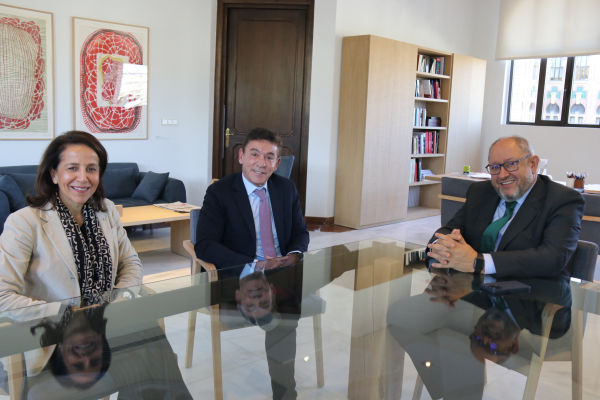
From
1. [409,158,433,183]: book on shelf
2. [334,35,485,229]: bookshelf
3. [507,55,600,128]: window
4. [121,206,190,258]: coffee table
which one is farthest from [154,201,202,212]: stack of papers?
[507,55,600,128]: window

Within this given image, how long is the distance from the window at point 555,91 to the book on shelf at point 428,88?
61.1 inches

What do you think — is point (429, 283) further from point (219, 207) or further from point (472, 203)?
point (219, 207)

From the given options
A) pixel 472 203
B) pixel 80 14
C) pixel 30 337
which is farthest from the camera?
pixel 80 14

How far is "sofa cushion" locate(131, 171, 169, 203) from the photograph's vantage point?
5.70m

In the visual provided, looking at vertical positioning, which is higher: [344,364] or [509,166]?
[509,166]

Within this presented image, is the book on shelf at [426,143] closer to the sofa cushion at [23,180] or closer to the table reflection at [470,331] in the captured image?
the sofa cushion at [23,180]

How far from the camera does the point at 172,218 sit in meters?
4.65

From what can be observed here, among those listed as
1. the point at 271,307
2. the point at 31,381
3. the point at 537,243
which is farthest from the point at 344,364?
the point at 537,243

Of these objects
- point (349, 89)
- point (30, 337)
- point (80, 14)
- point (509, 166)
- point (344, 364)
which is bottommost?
point (344, 364)

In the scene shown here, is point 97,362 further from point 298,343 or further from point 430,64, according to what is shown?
point 430,64

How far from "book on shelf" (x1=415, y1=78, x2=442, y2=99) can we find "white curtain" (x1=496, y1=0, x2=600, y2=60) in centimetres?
148

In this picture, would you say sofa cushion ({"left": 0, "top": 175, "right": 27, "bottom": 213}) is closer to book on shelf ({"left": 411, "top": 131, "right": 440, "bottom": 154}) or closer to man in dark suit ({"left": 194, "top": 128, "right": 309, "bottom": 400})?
man in dark suit ({"left": 194, "top": 128, "right": 309, "bottom": 400})

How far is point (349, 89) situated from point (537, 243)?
441cm

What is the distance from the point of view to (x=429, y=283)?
1.86 metres
